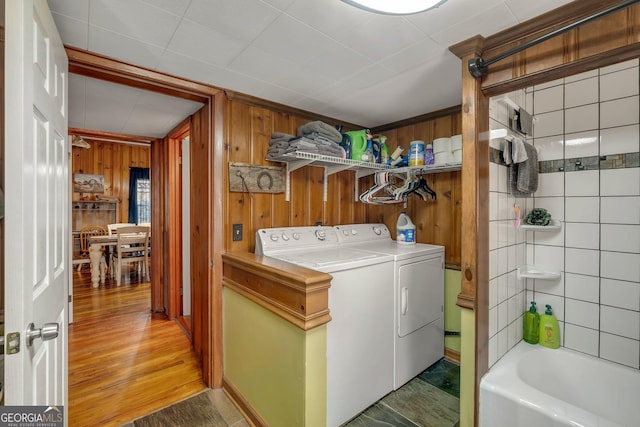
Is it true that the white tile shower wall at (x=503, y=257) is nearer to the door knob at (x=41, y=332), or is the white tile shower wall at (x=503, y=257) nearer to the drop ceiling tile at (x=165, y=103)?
the door knob at (x=41, y=332)

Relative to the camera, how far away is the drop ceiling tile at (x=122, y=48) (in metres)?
1.34

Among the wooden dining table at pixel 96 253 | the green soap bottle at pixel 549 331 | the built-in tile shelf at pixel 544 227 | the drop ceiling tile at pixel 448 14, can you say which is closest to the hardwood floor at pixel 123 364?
the wooden dining table at pixel 96 253

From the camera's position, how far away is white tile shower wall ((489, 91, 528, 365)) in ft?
5.15

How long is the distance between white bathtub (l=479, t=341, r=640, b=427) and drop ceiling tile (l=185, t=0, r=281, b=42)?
77.2 inches

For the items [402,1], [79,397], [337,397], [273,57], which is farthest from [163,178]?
[402,1]

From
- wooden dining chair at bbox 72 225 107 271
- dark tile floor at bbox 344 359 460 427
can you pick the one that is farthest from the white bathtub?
wooden dining chair at bbox 72 225 107 271

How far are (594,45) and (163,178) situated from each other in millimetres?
3424

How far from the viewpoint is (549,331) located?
183cm

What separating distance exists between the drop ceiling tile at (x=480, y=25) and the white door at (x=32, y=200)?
1470 millimetres

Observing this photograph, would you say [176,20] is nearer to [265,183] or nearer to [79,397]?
[265,183]

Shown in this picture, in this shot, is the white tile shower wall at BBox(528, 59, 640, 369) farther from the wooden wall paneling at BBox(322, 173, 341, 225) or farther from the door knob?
the door knob

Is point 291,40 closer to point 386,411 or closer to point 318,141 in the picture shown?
point 318,141

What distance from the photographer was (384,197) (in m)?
2.54

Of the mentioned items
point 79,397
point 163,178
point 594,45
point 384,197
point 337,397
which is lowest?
point 79,397
